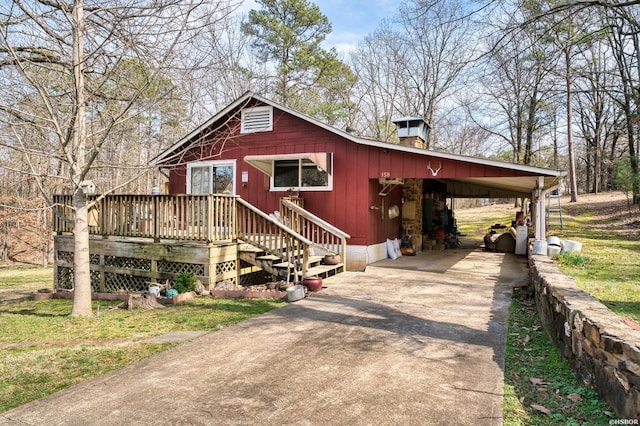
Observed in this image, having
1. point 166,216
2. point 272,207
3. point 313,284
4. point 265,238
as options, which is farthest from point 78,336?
point 272,207

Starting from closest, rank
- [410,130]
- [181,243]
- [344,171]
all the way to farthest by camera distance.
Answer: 1. [181,243]
2. [344,171]
3. [410,130]

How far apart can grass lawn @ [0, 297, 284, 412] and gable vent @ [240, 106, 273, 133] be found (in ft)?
18.9

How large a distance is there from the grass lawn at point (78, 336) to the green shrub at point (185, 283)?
0.42m

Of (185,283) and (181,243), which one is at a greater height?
(181,243)

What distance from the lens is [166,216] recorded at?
320 inches

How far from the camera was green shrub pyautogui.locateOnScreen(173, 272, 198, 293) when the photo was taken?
7.41m

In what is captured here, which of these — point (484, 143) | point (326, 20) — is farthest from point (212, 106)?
point (484, 143)

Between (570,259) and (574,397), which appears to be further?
(570,259)

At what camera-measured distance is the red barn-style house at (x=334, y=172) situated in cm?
943

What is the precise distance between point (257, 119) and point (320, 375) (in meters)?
9.09

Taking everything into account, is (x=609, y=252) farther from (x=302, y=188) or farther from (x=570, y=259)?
(x=302, y=188)

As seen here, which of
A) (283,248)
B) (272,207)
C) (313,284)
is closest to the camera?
(313,284)

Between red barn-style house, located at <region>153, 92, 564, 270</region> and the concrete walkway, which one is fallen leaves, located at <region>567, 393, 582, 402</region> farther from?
red barn-style house, located at <region>153, 92, 564, 270</region>

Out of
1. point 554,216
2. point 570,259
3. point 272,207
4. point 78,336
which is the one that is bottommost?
point 78,336
